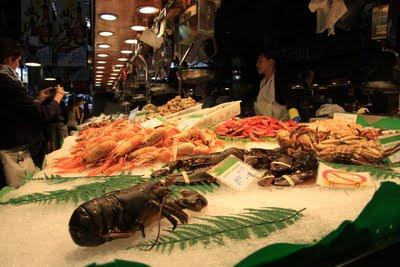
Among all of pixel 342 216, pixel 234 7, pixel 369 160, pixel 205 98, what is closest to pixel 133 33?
pixel 205 98

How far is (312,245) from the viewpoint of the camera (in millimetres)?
829

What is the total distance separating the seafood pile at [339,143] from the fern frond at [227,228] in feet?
2.48

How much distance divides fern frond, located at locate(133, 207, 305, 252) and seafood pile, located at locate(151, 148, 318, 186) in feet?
1.19

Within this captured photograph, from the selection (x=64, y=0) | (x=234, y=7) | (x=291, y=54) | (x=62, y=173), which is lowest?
(x=62, y=173)

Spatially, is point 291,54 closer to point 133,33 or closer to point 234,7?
point 234,7

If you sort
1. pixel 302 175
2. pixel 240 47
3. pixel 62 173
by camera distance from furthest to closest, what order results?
pixel 240 47, pixel 62 173, pixel 302 175

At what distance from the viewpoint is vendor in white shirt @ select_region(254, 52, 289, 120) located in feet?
14.9

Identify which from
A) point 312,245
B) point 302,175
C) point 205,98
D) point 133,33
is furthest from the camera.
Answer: point 205,98

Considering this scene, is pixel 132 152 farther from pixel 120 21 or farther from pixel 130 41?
pixel 130 41

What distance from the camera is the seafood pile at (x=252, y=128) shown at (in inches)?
112

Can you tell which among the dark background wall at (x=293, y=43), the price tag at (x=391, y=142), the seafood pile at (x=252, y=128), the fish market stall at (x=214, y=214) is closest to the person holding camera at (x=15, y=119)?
the fish market stall at (x=214, y=214)

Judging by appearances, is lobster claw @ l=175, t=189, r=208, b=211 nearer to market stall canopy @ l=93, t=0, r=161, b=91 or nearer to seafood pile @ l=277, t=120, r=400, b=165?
seafood pile @ l=277, t=120, r=400, b=165

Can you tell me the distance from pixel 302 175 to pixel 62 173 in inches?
47.6

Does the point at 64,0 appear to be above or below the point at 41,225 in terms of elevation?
above
